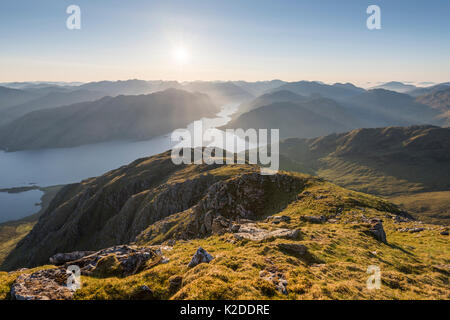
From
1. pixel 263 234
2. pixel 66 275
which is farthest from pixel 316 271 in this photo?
pixel 66 275

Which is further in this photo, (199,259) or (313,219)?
(313,219)

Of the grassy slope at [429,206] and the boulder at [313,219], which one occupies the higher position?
the boulder at [313,219]

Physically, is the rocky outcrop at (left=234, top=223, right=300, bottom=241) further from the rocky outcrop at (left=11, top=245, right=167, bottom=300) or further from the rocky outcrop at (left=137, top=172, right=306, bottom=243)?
the rocky outcrop at (left=137, top=172, right=306, bottom=243)

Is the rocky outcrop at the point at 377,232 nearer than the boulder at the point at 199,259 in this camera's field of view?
No

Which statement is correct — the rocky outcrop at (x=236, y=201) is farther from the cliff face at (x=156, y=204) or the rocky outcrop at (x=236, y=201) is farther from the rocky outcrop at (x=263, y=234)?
the rocky outcrop at (x=263, y=234)

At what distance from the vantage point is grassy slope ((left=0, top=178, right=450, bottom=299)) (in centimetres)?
1234

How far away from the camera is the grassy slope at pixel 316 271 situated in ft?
40.5

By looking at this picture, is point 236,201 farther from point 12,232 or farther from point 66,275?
point 12,232

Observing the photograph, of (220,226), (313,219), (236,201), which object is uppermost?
(313,219)

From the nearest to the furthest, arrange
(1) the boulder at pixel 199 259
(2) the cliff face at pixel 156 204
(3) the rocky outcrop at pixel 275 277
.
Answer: (3) the rocky outcrop at pixel 275 277
(1) the boulder at pixel 199 259
(2) the cliff face at pixel 156 204

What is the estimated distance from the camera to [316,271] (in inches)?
650

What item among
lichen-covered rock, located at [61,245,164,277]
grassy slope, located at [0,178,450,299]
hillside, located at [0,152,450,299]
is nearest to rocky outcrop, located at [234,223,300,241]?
hillside, located at [0,152,450,299]

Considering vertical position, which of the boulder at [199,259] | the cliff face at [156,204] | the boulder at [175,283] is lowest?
the cliff face at [156,204]

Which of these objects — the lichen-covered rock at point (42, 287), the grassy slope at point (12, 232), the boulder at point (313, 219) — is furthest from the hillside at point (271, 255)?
the grassy slope at point (12, 232)
